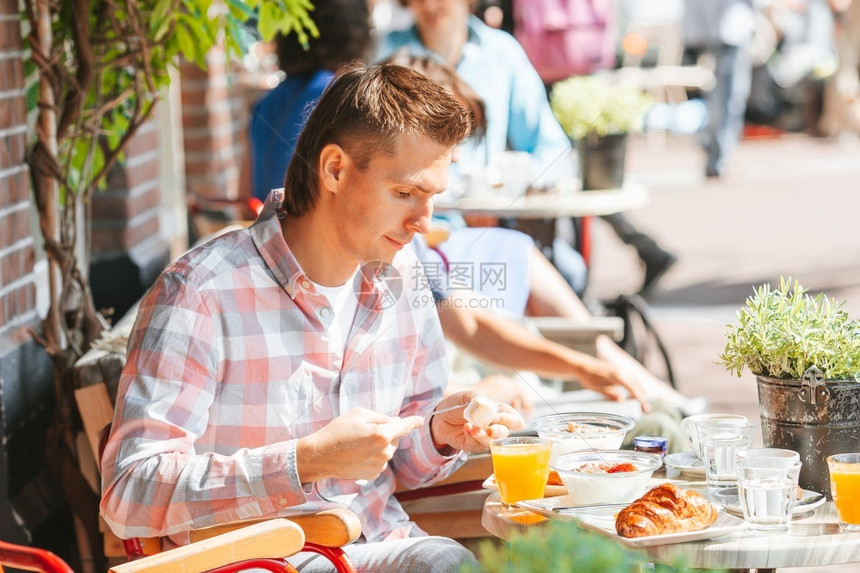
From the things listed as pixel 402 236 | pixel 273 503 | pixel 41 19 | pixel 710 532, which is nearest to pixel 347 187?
pixel 402 236

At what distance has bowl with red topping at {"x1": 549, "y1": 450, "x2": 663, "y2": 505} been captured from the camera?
2023 millimetres

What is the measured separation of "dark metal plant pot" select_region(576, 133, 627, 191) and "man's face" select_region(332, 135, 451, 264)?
3.29m

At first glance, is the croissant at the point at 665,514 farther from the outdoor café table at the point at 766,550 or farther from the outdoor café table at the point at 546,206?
the outdoor café table at the point at 546,206

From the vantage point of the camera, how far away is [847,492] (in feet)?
6.38

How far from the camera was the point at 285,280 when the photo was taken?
229 centimetres

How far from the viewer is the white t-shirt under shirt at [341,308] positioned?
2.36 m

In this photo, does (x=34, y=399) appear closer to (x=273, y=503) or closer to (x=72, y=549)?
(x=72, y=549)

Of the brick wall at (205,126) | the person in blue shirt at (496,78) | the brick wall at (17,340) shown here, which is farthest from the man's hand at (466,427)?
the brick wall at (205,126)

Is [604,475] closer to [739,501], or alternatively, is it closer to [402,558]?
[739,501]

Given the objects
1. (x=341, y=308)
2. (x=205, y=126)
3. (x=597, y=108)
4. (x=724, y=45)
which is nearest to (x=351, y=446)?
(x=341, y=308)

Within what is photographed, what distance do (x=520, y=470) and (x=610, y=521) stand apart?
0.64 feet

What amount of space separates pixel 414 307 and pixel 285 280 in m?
0.33

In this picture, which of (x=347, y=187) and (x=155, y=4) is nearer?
(x=347, y=187)

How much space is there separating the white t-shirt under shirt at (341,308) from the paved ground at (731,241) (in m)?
2.03
